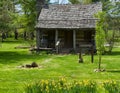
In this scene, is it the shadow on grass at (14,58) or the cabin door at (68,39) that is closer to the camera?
the shadow on grass at (14,58)

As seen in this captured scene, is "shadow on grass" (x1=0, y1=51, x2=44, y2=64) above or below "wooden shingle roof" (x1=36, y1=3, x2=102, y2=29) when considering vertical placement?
below

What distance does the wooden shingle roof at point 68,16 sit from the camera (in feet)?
118

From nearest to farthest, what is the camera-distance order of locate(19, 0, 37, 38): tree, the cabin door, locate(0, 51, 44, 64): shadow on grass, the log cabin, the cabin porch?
1. locate(0, 51, 44, 64): shadow on grass
2. the log cabin
3. the cabin porch
4. the cabin door
5. locate(19, 0, 37, 38): tree

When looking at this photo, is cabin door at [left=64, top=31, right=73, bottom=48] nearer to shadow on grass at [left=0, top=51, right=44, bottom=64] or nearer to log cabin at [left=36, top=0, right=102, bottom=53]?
log cabin at [left=36, top=0, right=102, bottom=53]

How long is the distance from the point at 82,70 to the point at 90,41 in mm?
17041

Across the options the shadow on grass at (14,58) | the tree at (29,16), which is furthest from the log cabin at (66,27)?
the tree at (29,16)

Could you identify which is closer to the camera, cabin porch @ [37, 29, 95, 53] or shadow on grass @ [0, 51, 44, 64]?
shadow on grass @ [0, 51, 44, 64]

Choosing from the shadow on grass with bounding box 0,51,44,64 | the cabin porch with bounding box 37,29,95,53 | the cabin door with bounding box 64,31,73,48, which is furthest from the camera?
the cabin door with bounding box 64,31,73,48

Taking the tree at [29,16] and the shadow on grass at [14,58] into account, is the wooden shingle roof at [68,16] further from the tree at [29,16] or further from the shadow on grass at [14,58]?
the tree at [29,16]

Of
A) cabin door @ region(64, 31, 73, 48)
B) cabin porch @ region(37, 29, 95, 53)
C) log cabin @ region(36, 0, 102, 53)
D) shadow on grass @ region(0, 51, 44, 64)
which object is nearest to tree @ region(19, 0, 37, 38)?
log cabin @ region(36, 0, 102, 53)

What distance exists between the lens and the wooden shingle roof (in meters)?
35.9

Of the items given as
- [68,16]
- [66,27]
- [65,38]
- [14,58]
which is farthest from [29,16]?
[14,58]

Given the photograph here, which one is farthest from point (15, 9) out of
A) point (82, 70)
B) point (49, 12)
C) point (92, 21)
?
point (82, 70)

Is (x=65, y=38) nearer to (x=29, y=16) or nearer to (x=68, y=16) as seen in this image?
(x=68, y=16)
